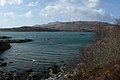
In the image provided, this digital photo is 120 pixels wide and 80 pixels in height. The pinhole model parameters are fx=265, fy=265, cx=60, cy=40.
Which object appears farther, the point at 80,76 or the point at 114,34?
the point at 114,34

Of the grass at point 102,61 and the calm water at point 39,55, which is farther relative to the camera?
the calm water at point 39,55

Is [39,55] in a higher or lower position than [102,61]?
lower

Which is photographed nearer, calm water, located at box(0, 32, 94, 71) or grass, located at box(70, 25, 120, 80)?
grass, located at box(70, 25, 120, 80)

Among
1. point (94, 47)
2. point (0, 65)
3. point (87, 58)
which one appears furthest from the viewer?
point (0, 65)

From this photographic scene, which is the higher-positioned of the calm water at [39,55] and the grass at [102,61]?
the grass at [102,61]

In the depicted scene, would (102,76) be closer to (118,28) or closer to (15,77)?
(118,28)

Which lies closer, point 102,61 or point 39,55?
point 102,61

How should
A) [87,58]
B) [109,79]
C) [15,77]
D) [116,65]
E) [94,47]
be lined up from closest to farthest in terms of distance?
[109,79] → [116,65] → [87,58] → [94,47] → [15,77]

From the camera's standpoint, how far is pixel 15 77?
32.9 m

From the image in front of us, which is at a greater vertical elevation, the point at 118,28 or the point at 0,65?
the point at 118,28

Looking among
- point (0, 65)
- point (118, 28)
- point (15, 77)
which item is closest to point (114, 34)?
point (118, 28)

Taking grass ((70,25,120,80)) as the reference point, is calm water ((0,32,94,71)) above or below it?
below

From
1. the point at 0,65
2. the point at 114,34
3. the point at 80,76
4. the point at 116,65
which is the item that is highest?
Result: the point at 114,34

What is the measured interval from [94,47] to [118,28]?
13.0 feet
